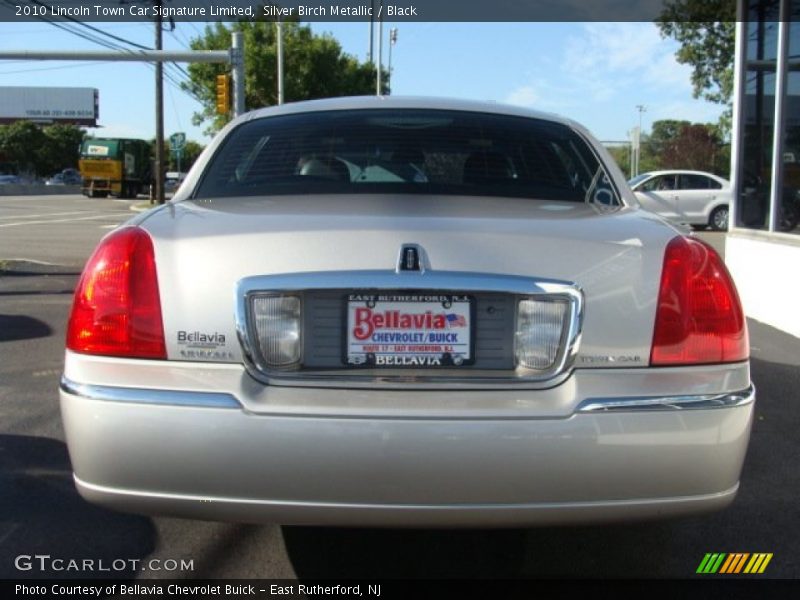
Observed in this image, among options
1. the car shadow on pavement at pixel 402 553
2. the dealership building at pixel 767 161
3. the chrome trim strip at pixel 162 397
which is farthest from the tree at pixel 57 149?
the chrome trim strip at pixel 162 397

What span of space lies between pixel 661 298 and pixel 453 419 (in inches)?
27.0

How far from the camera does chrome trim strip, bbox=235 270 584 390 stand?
2389 millimetres

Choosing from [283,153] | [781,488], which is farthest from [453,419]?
[781,488]

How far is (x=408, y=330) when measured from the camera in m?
2.43

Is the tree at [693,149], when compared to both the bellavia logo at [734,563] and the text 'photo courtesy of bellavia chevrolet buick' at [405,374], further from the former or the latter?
the text 'photo courtesy of bellavia chevrolet buick' at [405,374]

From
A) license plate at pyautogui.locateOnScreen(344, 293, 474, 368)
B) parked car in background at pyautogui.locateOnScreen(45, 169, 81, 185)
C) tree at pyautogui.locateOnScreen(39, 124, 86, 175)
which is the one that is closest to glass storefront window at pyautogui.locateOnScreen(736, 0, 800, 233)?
license plate at pyautogui.locateOnScreen(344, 293, 474, 368)

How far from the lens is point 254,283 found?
7.87 feet

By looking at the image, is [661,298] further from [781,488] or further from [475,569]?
[781,488]

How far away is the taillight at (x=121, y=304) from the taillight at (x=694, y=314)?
1.40 metres

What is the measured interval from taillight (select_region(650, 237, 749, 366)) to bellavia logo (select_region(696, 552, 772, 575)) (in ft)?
3.25

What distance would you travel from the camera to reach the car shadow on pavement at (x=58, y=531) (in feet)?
10.2

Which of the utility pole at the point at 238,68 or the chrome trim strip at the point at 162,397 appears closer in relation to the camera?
the chrome trim strip at the point at 162,397

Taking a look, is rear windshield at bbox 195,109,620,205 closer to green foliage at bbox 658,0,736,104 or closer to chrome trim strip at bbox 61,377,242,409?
chrome trim strip at bbox 61,377,242,409

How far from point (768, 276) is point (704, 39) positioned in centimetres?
1426
